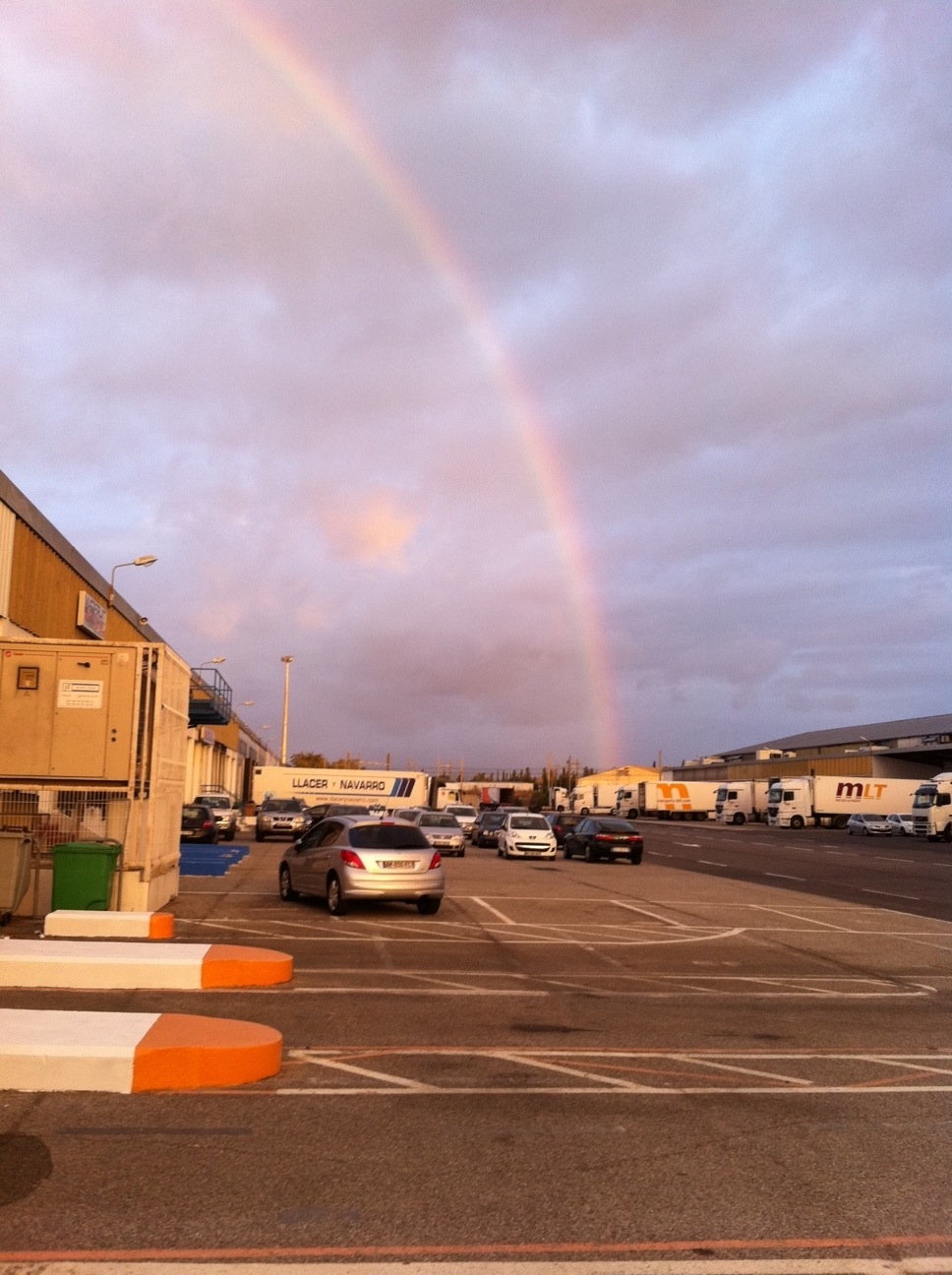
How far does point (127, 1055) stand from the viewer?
24.4 ft

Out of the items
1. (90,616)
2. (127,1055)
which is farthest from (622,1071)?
(90,616)

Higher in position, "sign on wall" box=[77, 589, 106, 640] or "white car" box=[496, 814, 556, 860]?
"sign on wall" box=[77, 589, 106, 640]

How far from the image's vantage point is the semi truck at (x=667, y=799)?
3656 inches

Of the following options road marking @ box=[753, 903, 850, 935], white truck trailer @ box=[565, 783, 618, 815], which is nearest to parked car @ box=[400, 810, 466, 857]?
road marking @ box=[753, 903, 850, 935]

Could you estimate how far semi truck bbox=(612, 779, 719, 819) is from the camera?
305 ft

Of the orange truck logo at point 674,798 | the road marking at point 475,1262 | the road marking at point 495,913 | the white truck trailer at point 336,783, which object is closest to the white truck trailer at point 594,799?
the orange truck logo at point 674,798

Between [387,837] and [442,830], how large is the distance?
66.7 feet

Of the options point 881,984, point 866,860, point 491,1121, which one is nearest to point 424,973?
point 881,984

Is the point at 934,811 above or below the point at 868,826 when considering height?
above

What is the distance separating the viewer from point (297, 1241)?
5098mm

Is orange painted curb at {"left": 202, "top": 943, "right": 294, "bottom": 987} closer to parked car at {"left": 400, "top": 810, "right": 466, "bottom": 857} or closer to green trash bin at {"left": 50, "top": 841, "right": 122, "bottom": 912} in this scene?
green trash bin at {"left": 50, "top": 841, "right": 122, "bottom": 912}

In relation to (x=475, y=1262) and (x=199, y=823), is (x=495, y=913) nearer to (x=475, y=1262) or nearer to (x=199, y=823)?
(x=475, y=1262)

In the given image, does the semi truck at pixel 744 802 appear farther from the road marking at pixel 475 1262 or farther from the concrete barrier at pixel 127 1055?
the road marking at pixel 475 1262

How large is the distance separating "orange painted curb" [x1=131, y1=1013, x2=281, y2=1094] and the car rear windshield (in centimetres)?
1039
